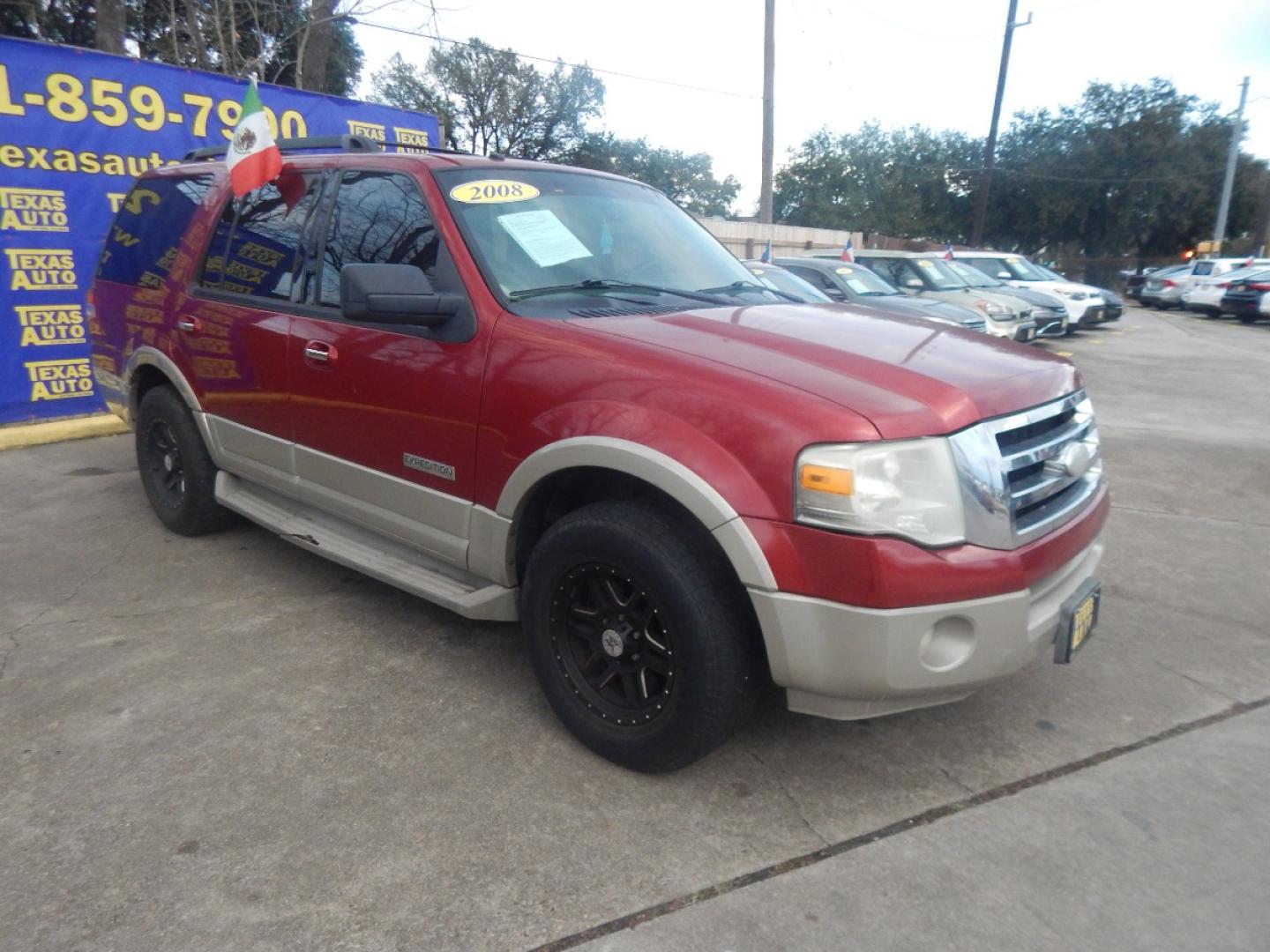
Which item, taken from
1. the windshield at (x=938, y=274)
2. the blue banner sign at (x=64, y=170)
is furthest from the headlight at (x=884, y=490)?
the windshield at (x=938, y=274)

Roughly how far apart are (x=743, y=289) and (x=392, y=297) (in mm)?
1488

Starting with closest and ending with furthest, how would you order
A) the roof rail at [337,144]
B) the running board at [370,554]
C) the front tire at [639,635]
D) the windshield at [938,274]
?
the front tire at [639,635], the running board at [370,554], the roof rail at [337,144], the windshield at [938,274]

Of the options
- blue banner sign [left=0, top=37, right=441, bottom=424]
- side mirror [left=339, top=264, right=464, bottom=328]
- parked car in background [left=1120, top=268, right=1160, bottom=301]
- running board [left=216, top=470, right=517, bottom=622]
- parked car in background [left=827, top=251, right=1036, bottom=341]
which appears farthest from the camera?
parked car in background [left=1120, top=268, right=1160, bottom=301]

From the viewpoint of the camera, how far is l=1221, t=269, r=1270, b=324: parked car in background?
68.2ft

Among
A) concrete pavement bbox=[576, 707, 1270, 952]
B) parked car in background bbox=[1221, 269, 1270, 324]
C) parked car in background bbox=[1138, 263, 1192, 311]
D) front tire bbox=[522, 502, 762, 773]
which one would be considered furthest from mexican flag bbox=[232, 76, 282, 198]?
parked car in background bbox=[1138, 263, 1192, 311]

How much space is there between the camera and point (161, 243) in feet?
15.5

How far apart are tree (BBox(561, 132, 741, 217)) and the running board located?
35.5m

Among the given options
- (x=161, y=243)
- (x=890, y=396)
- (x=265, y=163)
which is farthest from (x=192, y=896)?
(x=161, y=243)

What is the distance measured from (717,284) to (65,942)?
2980mm

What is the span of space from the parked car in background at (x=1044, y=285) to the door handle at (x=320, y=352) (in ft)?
49.8

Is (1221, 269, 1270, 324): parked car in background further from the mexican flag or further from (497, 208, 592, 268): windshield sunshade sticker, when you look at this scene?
the mexican flag

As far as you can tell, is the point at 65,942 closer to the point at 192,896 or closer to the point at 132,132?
the point at 192,896

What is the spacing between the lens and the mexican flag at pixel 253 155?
4066mm

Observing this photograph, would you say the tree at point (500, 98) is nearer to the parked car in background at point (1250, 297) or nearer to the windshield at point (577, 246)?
the parked car in background at point (1250, 297)
